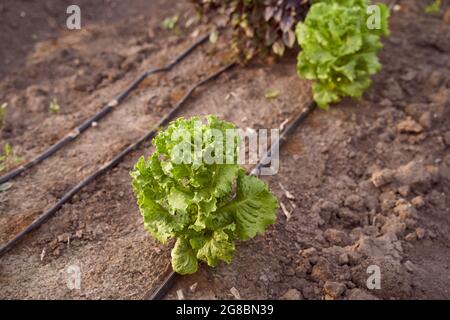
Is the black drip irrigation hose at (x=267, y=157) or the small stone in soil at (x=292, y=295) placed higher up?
the black drip irrigation hose at (x=267, y=157)

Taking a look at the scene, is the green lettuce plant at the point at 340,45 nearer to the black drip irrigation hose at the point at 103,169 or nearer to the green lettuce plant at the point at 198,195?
the black drip irrigation hose at the point at 103,169

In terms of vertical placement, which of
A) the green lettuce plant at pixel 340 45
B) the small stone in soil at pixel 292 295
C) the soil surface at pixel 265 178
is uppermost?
the green lettuce plant at pixel 340 45

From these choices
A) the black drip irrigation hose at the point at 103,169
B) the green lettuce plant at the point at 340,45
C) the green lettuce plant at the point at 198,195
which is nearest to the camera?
the green lettuce plant at the point at 198,195

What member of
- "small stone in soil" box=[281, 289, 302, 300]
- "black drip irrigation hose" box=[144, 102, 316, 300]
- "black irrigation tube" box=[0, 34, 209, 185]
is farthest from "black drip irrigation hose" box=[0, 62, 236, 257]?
"small stone in soil" box=[281, 289, 302, 300]

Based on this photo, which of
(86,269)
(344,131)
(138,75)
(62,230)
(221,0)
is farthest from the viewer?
(138,75)

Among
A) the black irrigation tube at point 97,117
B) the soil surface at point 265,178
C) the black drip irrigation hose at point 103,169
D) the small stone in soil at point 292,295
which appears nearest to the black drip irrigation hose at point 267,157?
the soil surface at point 265,178
